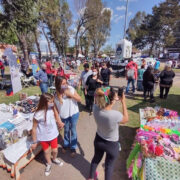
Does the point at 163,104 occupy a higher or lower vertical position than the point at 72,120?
lower

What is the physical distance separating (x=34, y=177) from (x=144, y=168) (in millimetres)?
1846

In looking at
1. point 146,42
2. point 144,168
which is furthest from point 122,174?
point 146,42

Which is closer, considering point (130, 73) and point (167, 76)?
point (167, 76)

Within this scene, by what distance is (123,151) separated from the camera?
275 cm

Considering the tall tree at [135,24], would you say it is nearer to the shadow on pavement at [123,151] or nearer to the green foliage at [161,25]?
the green foliage at [161,25]

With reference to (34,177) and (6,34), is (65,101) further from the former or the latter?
(6,34)

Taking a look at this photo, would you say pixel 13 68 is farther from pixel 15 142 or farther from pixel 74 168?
pixel 74 168

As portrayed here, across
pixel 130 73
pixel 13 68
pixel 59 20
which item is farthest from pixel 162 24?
pixel 13 68

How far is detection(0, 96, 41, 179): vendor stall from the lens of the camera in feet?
6.90

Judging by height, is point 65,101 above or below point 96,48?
below

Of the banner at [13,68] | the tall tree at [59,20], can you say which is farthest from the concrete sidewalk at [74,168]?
the tall tree at [59,20]

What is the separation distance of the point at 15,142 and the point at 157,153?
101 inches

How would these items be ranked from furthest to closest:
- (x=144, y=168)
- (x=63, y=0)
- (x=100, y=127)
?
(x=63, y=0) < (x=144, y=168) < (x=100, y=127)

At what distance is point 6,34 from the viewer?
481cm
